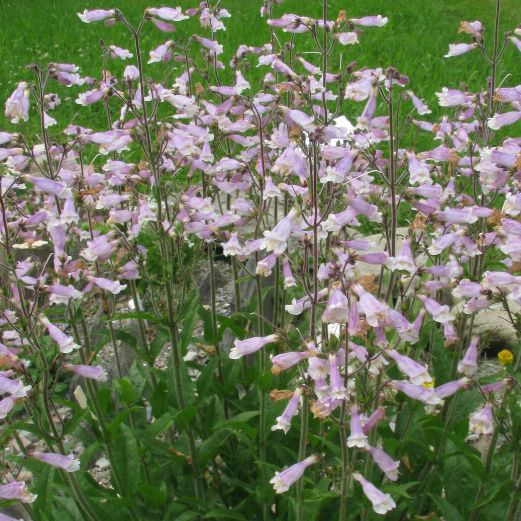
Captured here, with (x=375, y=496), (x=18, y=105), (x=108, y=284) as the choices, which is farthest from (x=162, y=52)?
(x=375, y=496)

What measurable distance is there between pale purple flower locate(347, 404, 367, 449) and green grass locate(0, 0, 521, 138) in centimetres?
675

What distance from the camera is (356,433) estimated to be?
221 cm

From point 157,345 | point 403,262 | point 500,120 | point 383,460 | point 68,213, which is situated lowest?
point 157,345

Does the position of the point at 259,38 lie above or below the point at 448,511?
above

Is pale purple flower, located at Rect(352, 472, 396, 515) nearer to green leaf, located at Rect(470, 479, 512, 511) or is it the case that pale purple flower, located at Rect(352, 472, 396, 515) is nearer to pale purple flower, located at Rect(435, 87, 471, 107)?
green leaf, located at Rect(470, 479, 512, 511)

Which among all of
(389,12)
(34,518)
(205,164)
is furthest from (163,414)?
(389,12)

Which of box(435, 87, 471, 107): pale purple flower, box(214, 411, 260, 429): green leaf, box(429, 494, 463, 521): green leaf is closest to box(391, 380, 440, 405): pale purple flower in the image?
box(429, 494, 463, 521): green leaf

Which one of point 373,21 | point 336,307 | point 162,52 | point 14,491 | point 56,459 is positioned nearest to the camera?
point 336,307

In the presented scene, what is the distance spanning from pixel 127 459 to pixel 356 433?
139 cm

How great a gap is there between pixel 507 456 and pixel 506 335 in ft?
6.46

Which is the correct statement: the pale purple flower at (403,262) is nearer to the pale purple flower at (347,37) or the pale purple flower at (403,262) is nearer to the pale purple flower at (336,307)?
the pale purple flower at (336,307)

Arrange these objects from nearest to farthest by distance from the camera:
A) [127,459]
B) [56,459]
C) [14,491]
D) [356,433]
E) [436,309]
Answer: [356,433] → [14,491] → [56,459] → [436,309] → [127,459]

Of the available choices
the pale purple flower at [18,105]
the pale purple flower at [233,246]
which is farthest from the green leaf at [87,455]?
the pale purple flower at [18,105]

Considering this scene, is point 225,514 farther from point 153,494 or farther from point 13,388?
point 13,388
